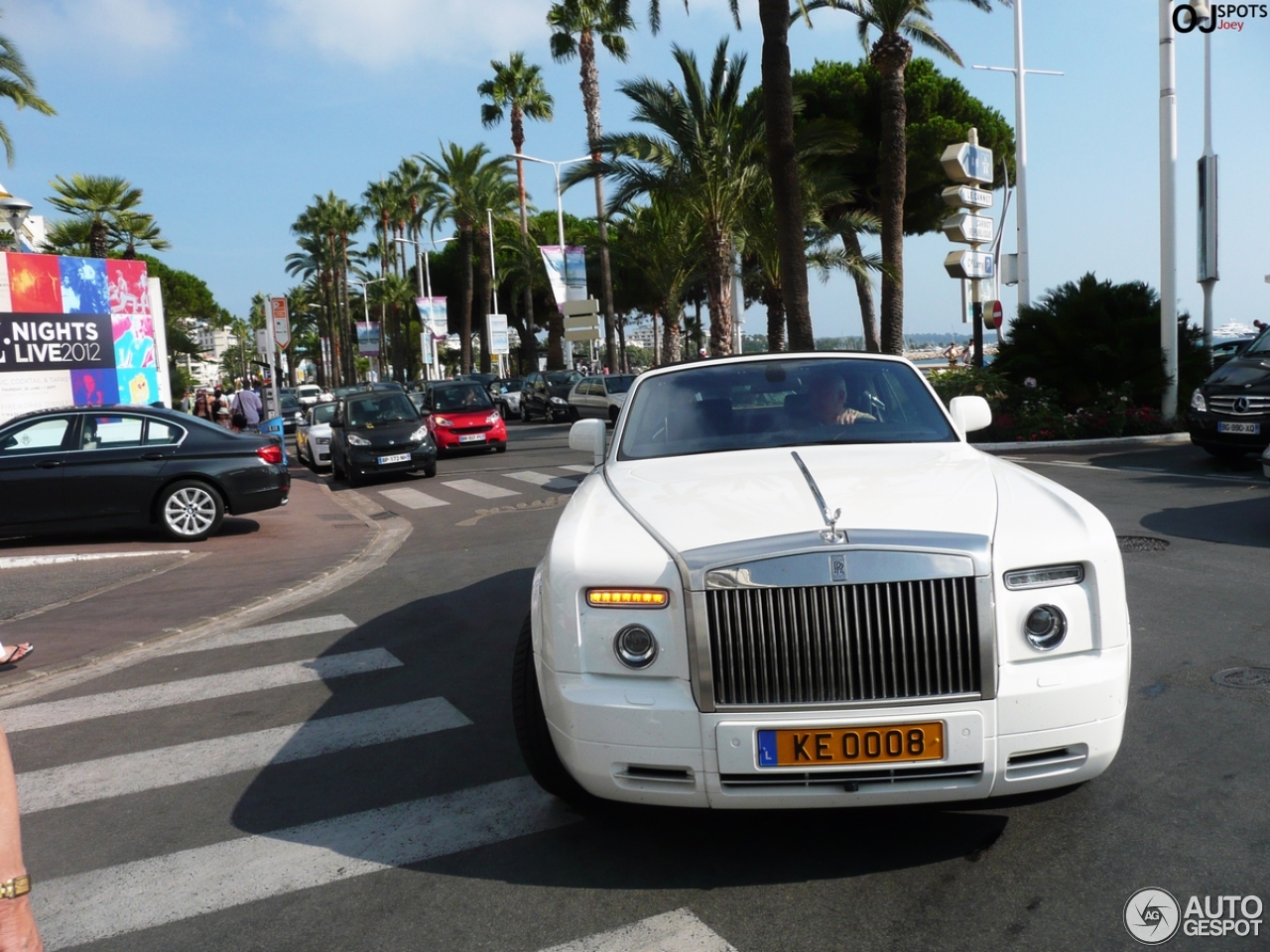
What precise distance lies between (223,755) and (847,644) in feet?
10.7

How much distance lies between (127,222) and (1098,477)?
150 feet

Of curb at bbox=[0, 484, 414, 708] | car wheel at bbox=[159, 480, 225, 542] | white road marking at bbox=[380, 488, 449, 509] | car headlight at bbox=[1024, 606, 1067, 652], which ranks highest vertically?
car headlight at bbox=[1024, 606, 1067, 652]

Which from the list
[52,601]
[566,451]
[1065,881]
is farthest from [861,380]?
[566,451]

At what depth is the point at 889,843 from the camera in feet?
12.5

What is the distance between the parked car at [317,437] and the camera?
79.5 feet

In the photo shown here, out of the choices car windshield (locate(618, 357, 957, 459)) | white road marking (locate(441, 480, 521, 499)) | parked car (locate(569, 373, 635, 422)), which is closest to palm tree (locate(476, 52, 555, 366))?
parked car (locate(569, 373, 635, 422))

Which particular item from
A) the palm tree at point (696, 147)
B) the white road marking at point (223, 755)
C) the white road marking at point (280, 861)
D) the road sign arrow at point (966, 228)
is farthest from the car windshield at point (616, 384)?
the white road marking at point (280, 861)

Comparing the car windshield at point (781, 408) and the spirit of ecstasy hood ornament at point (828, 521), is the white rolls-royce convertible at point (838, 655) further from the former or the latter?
the car windshield at point (781, 408)

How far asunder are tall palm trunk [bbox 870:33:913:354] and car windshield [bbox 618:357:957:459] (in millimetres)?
19044

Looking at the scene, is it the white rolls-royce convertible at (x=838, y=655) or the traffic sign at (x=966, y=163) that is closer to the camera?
the white rolls-royce convertible at (x=838, y=655)

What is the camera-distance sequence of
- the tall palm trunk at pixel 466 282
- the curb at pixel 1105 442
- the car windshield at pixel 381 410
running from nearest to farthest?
the curb at pixel 1105 442
the car windshield at pixel 381 410
the tall palm trunk at pixel 466 282

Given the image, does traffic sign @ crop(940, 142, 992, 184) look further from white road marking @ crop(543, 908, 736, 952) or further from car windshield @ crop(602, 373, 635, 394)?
white road marking @ crop(543, 908, 736, 952)

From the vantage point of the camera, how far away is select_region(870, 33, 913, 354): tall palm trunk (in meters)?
24.0

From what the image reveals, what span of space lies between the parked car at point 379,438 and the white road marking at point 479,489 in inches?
48.1
